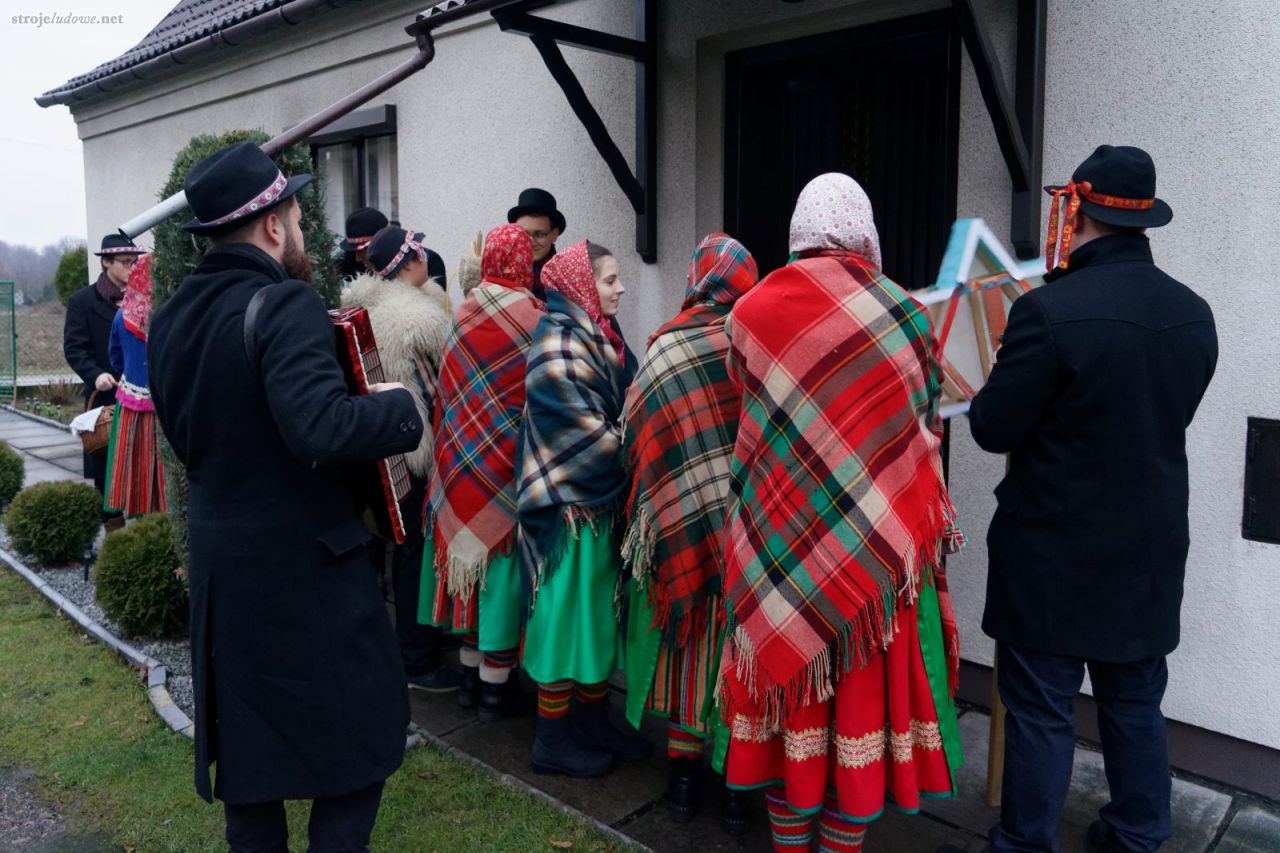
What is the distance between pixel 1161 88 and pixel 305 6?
5.62m

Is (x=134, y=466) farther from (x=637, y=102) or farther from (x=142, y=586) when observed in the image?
(x=637, y=102)

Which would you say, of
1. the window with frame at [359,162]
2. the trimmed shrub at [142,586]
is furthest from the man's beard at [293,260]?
the window with frame at [359,162]

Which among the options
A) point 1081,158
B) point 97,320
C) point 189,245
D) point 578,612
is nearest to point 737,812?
point 578,612

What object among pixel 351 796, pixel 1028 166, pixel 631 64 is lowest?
pixel 351 796

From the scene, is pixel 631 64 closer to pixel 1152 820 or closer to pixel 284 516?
pixel 284 516

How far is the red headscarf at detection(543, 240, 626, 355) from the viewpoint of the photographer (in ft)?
10.9

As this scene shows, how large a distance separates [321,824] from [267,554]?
66 cm

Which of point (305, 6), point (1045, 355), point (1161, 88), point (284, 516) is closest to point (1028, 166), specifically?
point (1161, 88)

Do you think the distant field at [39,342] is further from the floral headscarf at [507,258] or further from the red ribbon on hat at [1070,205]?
the red ribbon on hat at [1070,205]

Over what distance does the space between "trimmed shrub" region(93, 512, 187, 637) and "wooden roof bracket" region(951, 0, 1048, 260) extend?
414 centimetres

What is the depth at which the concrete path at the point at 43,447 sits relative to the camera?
907 centimetres

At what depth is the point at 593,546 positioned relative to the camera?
3.36 meters

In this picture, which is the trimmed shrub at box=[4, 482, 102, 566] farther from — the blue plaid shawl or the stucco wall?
→ the blue plaid shawl

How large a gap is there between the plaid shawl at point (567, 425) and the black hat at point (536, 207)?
1.48m
